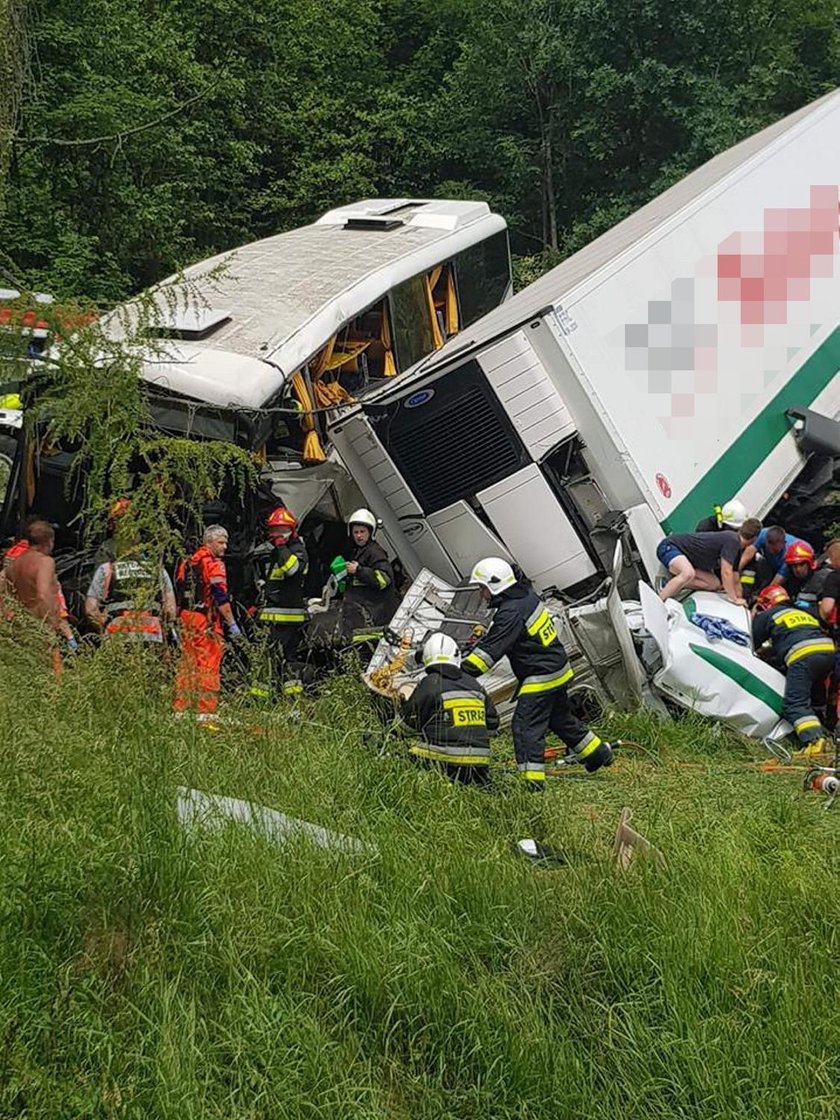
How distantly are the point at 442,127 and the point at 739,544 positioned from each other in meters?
14.9

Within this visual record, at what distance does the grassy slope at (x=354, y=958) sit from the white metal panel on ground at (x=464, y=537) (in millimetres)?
3160

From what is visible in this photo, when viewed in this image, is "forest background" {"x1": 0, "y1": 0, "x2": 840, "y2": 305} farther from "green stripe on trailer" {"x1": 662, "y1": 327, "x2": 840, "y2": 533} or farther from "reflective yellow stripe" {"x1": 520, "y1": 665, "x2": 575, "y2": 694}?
"reflective yellow stripe" {"x1": 520, "y1": 665, "x2": 575, "y2": 694}

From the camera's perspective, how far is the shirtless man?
248 inches

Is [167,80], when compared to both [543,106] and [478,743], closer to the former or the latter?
[543,106]

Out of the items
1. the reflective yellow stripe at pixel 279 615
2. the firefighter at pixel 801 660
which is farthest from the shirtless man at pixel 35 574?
the firefighter at pixel 801 660

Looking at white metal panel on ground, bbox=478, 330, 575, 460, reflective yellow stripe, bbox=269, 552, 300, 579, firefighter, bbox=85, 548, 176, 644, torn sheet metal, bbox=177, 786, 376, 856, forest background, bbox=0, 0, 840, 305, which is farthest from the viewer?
forest background, bbox=0, 0, 840, 305

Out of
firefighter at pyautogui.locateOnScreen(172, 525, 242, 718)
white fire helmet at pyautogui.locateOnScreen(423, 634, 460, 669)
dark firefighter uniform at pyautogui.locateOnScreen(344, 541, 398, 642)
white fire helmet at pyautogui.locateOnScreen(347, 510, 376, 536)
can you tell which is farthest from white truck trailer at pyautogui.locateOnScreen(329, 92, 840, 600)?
white fire helmet at pyautogui.locateOnScreen(423, 634, 460, 669)

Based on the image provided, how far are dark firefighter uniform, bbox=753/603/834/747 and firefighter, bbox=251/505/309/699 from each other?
2.64 m

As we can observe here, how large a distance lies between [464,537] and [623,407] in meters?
1.23

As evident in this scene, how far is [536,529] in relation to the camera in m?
7.35

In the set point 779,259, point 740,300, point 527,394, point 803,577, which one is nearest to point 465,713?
point 527,394

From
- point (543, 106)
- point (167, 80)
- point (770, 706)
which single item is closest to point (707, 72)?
point (543, 106)

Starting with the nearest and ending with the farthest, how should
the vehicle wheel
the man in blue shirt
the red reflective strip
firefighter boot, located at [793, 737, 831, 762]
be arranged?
firefighter boot, located at [793, 737, 831, 762] < the red reflective strip < the vehicle wheel < the man in blue shirt

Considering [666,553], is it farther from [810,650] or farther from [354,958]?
[354,958]
